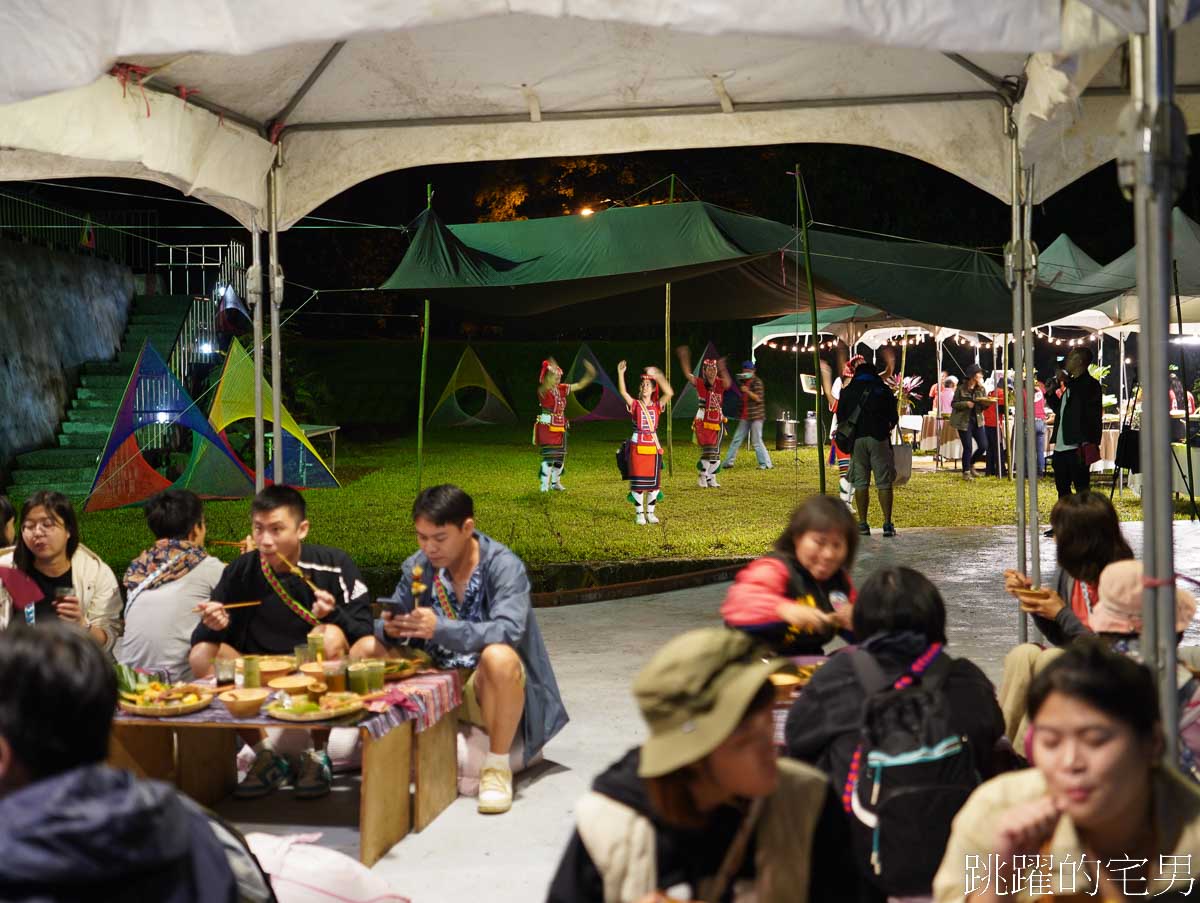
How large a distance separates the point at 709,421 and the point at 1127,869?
1265cm

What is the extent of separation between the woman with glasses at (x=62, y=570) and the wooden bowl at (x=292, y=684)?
0.83 metres

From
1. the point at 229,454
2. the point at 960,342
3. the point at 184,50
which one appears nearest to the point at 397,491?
the point at 229,454

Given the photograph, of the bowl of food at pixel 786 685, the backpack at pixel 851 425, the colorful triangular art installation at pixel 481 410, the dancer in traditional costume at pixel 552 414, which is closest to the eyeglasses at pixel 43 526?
the bowl of food at pixel 786 685

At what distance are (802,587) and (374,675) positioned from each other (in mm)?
1211

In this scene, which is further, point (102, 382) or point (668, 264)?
point (102, 382)

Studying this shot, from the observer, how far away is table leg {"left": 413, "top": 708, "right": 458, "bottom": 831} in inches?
139

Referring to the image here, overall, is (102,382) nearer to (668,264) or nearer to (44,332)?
(44,332)

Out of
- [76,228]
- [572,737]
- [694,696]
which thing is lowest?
[572,737]

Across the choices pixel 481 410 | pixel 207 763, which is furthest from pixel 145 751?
pixel 481 410

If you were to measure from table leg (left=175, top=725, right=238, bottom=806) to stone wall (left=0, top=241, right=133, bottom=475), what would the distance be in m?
11.2

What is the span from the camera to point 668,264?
8.41 metres

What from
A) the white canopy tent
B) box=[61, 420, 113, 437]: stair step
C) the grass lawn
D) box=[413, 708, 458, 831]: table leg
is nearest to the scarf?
box=[413, 708, 458, 831]: table leg

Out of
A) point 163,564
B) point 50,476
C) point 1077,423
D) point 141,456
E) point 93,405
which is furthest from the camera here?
point 93,405

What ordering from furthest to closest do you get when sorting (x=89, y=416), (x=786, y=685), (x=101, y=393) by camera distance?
(x=101, y=393)
(x=89, y=416)
(x=786, y=685)
